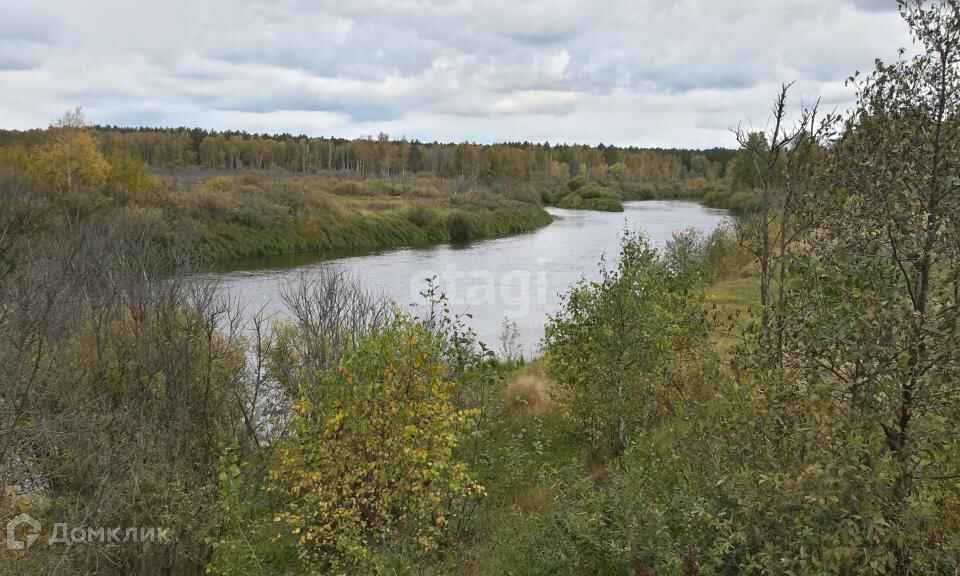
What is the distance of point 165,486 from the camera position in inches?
337

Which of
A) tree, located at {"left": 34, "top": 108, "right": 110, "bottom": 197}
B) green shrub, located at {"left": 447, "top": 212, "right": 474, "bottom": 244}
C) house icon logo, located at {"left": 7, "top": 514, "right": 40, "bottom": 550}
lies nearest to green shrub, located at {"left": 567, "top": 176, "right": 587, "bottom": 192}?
green shrub, located at {"left": 447, "top": 212, "right": 474, "bottom": 244}

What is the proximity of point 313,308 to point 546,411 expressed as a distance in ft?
21.3

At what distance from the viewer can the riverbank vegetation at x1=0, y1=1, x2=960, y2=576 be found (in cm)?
462

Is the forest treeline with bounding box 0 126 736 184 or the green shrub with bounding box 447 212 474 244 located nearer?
the green shrub with bounding box 447 212 474 244

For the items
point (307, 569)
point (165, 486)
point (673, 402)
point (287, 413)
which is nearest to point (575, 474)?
point (673, 402)

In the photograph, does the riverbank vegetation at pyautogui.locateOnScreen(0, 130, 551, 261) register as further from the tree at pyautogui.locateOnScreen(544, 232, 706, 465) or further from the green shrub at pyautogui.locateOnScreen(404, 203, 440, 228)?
the tree at pyautogui.locateOnScreen(544, 232, 706, 465)

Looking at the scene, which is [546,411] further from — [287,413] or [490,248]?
[490,248]

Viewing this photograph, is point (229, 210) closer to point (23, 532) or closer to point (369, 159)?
point (23, 532)

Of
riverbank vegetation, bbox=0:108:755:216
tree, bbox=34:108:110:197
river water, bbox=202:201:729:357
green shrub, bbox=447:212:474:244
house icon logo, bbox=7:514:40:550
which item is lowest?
house icon logo, bbox=7:514:40:550

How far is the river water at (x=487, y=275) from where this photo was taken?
84.6 ft

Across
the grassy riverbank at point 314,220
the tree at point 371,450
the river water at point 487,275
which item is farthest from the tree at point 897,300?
the grassy riverbank at point 314,220

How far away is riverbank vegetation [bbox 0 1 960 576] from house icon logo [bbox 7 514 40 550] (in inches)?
3.7

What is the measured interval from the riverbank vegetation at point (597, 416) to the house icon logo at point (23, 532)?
3.7 inches

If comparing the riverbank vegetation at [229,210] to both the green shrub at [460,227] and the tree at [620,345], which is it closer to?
the green shrub at [460,227]
